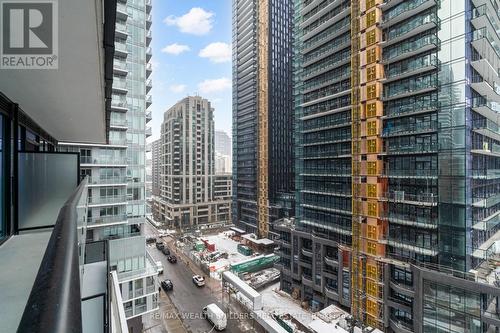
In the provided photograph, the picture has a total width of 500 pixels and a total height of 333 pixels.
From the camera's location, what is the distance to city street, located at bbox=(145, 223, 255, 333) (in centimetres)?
1922

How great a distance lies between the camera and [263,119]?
40781 millimetres

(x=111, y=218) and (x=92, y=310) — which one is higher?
(x=92, y=310)

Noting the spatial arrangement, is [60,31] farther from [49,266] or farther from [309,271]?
[309,271]

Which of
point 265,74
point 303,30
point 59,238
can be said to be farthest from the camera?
point 265,74

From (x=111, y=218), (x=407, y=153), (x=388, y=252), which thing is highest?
(x=407, y=153)

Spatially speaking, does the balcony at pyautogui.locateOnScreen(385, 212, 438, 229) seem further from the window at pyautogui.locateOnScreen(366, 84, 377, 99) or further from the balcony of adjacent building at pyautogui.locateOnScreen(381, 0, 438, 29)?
the balcony of adjacent building at pyautogui.locateOnScreen(381, 0, 438, 29)

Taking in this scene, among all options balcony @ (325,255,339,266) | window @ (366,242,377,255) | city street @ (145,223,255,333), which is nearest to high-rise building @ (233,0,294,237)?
city street @ (145,223,255,333)

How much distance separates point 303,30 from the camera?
81.9 feet

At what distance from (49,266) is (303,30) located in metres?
28.5

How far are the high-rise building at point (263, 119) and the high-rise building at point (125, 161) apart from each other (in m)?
22.4

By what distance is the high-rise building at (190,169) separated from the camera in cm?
5072

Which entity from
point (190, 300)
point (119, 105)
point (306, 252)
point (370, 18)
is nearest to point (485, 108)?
point (370, 18)

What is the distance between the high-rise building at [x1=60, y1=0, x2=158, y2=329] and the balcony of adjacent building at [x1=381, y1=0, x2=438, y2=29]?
18.3m

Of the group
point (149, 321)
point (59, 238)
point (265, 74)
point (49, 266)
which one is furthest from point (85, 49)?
point (265, 74)
